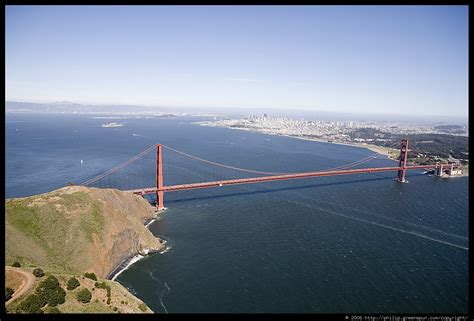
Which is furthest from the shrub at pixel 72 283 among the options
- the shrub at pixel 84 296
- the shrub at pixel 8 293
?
the shrub at pixel 8 293

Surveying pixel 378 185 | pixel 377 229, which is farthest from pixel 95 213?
pixel 378 185

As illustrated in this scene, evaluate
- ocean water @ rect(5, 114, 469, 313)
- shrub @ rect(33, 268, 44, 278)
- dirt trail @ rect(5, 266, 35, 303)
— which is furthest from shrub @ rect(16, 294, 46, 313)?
ocean water @ rect(5, 114, 469, 313)

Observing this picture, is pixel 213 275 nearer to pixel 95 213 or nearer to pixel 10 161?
pixel 95 213

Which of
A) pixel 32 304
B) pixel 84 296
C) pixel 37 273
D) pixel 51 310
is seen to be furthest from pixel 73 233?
pixel 51 310

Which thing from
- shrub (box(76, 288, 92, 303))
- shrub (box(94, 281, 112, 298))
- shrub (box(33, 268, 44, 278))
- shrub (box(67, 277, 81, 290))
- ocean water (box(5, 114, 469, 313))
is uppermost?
shrub (box(33, 268, 44, 278))

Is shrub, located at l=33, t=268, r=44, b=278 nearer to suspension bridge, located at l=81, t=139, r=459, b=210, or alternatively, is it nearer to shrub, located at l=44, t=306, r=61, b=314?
shrub, located at l=44, t=306, r=61, b=314

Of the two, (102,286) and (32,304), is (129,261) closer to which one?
(102,286)
